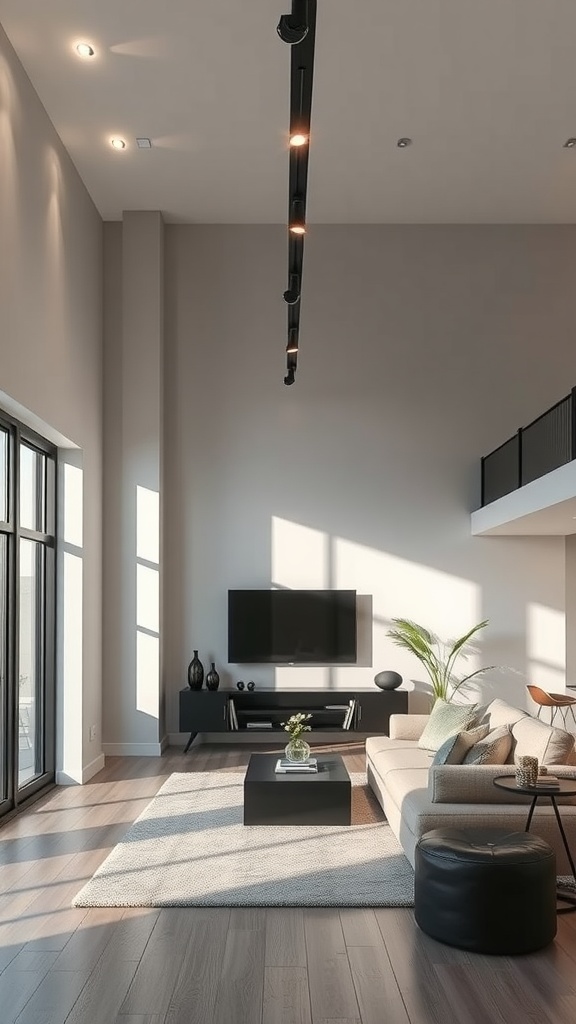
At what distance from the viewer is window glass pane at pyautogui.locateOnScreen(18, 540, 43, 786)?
24.0 feet

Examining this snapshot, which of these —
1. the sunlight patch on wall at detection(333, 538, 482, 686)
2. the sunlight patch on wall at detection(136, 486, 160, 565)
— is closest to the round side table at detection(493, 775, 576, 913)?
the sunlight patch on wall at detection(333, 538, 482, 686)

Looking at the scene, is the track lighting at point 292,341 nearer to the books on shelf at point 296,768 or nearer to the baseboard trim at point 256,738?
the books on shelf at point 296,768

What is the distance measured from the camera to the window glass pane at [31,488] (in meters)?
7.46

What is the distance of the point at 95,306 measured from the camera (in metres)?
9.23

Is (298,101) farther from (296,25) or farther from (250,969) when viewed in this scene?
(250,969)

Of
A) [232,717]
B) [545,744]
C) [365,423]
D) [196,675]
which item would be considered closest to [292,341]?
[365,423]

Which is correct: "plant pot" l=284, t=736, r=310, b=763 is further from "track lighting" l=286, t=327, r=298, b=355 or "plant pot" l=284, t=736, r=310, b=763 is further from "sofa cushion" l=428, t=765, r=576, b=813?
"track lighting" l=286, t=327, r=298, b=355

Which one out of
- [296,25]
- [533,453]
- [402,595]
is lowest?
[402,595]

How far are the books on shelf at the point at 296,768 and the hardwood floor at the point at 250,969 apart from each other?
1.82 metres

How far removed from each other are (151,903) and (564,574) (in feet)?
20.8

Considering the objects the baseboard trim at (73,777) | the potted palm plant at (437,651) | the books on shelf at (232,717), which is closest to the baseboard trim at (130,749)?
the books on shelf at (232,717)

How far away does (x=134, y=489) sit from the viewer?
9.42m

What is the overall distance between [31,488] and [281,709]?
11.2ft

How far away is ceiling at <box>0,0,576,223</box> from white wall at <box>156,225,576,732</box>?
506 millimetres
